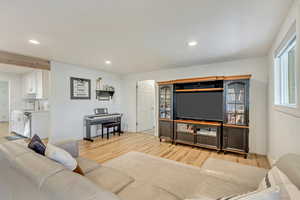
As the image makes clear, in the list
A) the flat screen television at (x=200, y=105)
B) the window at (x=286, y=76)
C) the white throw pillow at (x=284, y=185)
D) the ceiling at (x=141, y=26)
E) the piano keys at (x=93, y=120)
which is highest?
the ceiling at (x=141, y=26)

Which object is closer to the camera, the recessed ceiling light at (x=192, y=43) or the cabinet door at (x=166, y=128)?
the recessed ceiling light at (x=192, y=43)

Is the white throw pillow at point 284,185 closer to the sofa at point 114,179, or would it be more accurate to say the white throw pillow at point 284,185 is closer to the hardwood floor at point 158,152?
the sofa at point 114,179

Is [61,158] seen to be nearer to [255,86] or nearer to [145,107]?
[255,86]

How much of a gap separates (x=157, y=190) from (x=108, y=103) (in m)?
4.44

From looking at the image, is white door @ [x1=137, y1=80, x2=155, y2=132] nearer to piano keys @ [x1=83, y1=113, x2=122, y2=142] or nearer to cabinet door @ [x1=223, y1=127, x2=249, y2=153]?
piano keys @ [x1=83, y1=113, x2=122, y2=142]

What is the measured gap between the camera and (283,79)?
2.27 m

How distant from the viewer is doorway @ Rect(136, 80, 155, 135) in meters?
5.58

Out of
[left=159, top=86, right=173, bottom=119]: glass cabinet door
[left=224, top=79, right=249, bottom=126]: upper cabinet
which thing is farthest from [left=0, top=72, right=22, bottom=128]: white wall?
[left=224, top=79, right=249, bottom=126]: upper cabinet

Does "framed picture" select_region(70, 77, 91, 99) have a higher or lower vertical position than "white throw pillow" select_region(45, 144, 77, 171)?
higher

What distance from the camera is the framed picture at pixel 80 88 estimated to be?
166 inches

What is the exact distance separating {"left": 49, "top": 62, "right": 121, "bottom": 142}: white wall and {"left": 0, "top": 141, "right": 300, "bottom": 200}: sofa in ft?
7.73

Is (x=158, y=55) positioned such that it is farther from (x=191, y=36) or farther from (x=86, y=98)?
(x=86, y=98)

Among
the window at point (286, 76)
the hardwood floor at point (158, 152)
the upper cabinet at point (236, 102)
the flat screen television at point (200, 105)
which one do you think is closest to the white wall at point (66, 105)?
the hardwood floor at point (158, 152)

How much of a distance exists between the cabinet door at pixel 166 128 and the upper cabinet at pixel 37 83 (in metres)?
3.67
